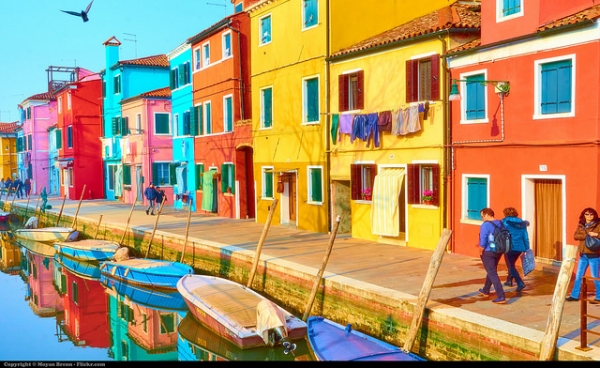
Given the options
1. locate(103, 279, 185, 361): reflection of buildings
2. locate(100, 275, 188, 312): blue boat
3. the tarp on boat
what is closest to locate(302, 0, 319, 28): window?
locate(100, 275, 188, 312): blue boat

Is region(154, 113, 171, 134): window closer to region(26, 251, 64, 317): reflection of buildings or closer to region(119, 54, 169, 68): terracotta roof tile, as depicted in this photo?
region(119, 54, 169, 68): terracotta roof tile

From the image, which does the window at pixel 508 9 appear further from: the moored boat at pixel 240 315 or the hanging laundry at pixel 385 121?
the moored boat at pixel 240 315

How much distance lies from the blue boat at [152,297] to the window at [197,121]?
12073 mm

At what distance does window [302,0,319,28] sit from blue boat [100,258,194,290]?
944 centimetres

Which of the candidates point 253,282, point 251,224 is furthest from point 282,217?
point 253,282

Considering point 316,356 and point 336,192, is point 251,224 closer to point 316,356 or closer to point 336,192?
point 336,192

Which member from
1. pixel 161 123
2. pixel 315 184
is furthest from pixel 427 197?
pixel 161 123

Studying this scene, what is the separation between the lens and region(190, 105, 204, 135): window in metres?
32.2

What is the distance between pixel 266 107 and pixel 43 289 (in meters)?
10.8

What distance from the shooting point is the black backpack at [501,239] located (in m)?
11.2

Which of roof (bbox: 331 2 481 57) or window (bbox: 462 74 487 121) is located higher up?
roof (bbox: 331 2 481 57)

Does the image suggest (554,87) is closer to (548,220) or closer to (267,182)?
(548,220)

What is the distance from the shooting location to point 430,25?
18.4 metres

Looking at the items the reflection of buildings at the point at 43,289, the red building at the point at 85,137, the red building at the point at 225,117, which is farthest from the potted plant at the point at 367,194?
the red building at the point at 85,137
